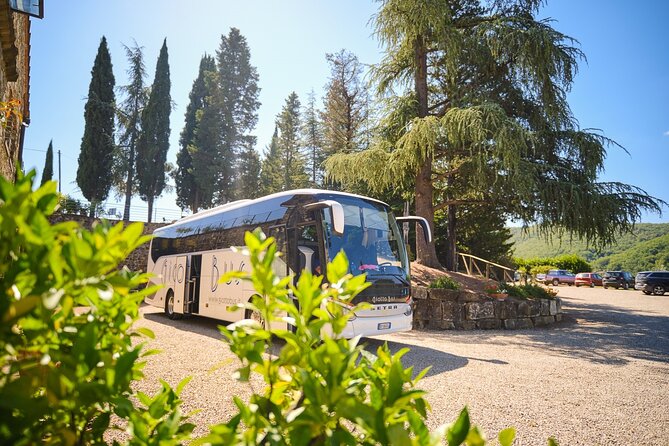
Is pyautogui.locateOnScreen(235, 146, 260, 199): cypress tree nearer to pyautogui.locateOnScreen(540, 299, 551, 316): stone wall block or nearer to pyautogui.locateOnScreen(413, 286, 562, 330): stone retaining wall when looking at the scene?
pyautogui.locateOnScreen(413, 286, 562, 330): stone retaining wall

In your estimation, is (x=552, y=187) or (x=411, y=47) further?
(x=411, y=47)

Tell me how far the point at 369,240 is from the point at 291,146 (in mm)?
30891

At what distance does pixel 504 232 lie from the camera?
22875mm

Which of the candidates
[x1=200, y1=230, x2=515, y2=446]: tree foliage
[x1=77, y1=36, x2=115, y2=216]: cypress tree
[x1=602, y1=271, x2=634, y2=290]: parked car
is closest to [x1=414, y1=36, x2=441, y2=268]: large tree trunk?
[x1=200, y1=230, x2=515, y2=446]: tree foliage

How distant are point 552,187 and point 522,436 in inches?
394

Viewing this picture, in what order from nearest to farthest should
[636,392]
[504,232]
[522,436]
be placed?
[522,436] → [636,392] → [504,232]

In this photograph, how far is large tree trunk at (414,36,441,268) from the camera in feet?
43.8

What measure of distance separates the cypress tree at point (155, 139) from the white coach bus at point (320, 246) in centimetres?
2311

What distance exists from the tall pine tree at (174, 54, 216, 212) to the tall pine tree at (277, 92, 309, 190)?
7502 mm

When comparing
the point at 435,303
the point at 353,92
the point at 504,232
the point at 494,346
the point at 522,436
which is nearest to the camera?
the point at 522,436

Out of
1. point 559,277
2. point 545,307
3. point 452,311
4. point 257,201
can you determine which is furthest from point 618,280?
point 257,201

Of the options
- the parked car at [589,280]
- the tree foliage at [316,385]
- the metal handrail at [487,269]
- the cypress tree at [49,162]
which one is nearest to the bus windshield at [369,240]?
the tree foliage at [316,385]

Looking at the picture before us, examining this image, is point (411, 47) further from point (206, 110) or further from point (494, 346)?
point (206, 110)

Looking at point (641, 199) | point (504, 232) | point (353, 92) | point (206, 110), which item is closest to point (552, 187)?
point (641, 199)
